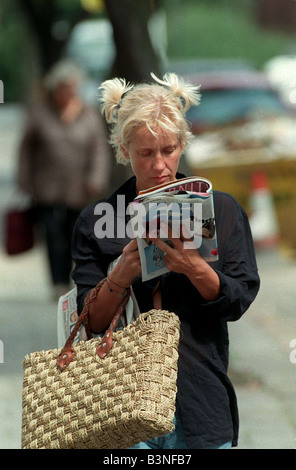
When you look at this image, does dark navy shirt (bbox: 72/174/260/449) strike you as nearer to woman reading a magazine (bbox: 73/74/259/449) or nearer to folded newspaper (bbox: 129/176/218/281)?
woman reading a magazine (bbox: 73/74/259/449)

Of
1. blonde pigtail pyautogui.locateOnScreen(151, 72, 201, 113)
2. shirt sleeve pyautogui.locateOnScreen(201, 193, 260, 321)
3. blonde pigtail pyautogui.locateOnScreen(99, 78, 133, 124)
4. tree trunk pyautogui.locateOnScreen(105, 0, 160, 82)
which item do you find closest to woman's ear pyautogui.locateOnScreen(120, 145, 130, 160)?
blonde pigtail pyautogui.locateOnScreen(99, 78, 133, 124)

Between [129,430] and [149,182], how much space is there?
0.68 meters

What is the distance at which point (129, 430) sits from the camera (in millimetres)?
2145

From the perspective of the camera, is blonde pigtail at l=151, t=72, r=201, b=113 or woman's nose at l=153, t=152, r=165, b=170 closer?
woman's nose at l=153, t=152, r=165, b=170

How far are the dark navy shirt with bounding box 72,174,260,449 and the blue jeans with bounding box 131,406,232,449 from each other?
21 millimetres

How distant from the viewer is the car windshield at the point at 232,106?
398 inches

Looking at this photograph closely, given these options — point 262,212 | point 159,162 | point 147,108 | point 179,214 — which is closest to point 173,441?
point 179,214

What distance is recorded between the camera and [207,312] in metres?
2.30

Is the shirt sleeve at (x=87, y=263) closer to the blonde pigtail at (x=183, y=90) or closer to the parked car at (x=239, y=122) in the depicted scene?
the blonde pigtail at (x=183, y=90)

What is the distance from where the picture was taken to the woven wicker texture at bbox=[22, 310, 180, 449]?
2127 mm

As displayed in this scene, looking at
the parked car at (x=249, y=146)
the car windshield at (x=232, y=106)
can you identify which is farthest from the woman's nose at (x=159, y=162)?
the car windshield at (x=232, y=106)

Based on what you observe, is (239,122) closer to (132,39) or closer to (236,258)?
(132,39)

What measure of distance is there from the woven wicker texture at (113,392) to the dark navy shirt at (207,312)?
0.12 meters

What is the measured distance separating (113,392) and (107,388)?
0.03 m
